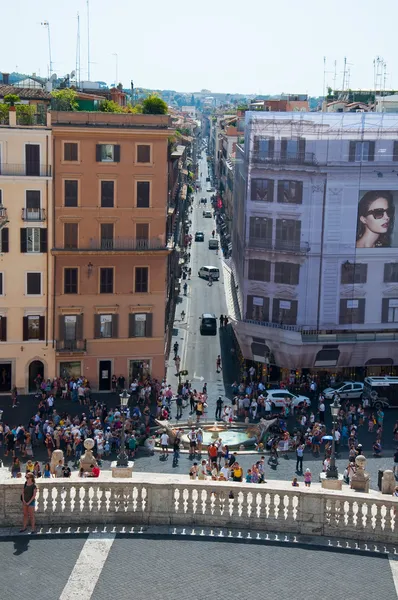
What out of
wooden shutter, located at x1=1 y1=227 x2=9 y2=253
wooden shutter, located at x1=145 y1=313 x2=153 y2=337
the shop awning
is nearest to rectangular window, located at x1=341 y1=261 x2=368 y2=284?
the shop awning

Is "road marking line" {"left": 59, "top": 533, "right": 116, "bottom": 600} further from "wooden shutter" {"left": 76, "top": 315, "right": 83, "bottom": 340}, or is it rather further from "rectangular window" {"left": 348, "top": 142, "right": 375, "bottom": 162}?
"rectangular window" {"left": 348, "top": 142, "right": 375, "bottom": 162}

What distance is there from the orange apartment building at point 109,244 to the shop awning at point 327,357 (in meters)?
9.54

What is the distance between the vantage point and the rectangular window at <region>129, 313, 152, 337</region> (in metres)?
60.4

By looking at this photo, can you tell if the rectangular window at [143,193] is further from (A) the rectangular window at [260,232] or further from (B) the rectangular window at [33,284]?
(A) the rectangular window at [260,232]

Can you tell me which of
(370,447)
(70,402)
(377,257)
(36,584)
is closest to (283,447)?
(370,447)

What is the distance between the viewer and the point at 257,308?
65.2 meters

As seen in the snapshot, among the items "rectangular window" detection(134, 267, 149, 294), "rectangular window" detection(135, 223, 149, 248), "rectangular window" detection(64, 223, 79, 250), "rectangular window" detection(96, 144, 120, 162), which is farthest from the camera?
"rectangular window" detection(134, 267, 149, 294)

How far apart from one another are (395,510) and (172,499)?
16.7 feet

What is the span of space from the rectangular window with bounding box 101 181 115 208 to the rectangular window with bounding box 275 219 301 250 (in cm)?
1105

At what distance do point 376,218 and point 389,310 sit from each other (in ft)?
19.2

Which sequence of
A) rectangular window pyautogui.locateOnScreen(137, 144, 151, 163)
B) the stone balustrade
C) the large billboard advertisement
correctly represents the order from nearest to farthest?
the stone balustrade, rectangular window pyautogui.locateOnScreen(137, 144, 151, 163), the large billboard advertisement

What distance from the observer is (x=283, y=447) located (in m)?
48.8

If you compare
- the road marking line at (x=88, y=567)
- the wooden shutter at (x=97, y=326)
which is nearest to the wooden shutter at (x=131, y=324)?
the wooden shutter at (x=97, y=326)

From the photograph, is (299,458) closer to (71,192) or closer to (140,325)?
(140,325)
